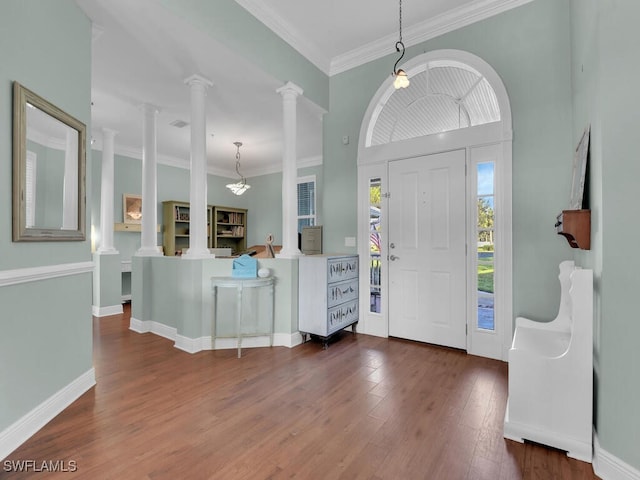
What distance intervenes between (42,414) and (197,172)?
2302mm

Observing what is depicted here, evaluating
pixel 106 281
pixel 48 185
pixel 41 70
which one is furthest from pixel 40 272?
pixel 106 281

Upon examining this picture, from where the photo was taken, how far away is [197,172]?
3.27 meters

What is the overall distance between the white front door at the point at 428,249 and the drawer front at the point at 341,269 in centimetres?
45

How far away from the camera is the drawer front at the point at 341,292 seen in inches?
133

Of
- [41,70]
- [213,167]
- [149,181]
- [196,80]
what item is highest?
[213,167]

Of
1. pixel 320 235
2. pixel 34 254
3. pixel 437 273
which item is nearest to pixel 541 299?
pixel 437 273

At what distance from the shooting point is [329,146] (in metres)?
4.12

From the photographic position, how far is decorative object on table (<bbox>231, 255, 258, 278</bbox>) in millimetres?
3242

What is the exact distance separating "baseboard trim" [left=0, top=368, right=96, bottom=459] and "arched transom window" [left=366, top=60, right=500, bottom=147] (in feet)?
12.0

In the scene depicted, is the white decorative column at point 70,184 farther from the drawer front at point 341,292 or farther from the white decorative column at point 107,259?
the white decorative column at point 107,259

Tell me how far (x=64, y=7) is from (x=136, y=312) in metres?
3.25

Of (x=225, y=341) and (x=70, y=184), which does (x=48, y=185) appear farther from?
(x=225, y=341)

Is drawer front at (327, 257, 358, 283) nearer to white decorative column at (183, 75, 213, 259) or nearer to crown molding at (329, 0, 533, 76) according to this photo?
white decorative column at (183, 75, 213, 259)

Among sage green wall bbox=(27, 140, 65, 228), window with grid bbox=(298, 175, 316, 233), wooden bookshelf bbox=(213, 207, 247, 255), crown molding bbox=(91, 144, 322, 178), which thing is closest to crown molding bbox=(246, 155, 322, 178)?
crown molding bbox=(91, 144, 322, 178)
